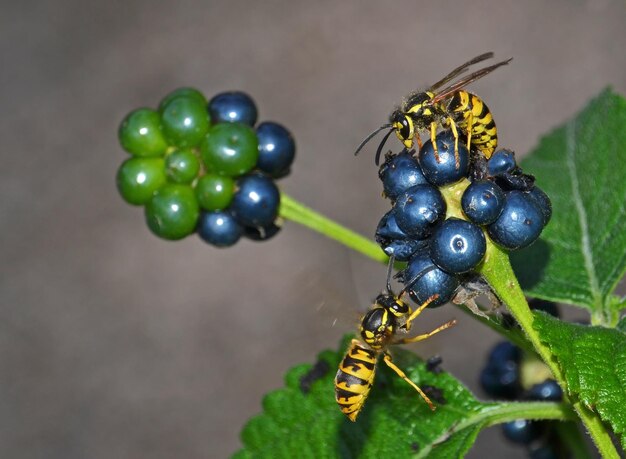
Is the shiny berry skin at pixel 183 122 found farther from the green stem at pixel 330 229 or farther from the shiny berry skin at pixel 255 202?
the green stem at pixel 330 229

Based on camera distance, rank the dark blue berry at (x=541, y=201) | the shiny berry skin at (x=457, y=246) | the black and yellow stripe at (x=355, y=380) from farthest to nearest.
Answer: the black and yellow stripe at (x=355, y=380), the dark blue berry at (x=541, y=201), the shiny berry skin at (x=457, y=246)

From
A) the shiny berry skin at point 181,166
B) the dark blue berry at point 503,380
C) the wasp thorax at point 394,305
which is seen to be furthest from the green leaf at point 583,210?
the shiny berry skin at point 181,166

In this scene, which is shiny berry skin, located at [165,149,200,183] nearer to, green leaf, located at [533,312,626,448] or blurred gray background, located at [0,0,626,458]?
green leaf, located at [533,312,626,448]

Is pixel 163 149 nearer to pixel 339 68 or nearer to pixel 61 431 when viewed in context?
pixel 61 431

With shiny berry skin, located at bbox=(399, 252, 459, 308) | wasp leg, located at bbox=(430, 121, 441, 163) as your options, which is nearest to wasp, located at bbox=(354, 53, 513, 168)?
wasp leg, located at bbox=(430, 121, 441, 163)

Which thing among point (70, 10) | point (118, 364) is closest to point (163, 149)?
point (118, 364)

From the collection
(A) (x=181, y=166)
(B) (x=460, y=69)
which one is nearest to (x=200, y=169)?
(A) (x=181, y=166)
